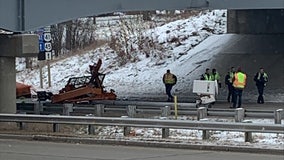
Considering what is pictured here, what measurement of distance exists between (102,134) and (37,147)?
3.01 meters

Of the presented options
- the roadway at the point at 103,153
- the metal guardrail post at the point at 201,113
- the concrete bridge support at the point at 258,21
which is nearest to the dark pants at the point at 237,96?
the metal guardrail post at the point at 201,113

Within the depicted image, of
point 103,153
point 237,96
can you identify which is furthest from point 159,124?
point 237,96

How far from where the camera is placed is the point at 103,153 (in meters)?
15.9

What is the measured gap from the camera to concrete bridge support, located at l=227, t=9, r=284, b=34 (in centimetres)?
4381

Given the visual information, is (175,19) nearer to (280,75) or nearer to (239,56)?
(239,56)

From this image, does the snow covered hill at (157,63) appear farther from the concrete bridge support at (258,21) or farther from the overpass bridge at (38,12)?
the overpass bridge at (38,12)

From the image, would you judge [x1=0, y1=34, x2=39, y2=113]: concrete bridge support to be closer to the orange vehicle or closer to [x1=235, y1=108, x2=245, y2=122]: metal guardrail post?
[x1=235, y1=108, x2=245, y2=122]: metal guardrail post

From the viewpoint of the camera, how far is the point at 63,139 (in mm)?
18375

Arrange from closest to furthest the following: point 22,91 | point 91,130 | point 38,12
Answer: point 91,130 < point 38,12 < point 22,91

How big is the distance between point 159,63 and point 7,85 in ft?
68.9

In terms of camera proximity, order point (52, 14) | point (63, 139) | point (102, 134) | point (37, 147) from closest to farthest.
A: point (37, 147) → point (63, 139) → point (102, 134) → point (52, 14)

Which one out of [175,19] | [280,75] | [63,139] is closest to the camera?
[63,139]

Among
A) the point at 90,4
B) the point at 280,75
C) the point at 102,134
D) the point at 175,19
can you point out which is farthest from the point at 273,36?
the point at 102,134

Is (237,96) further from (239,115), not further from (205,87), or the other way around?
(239,115)
